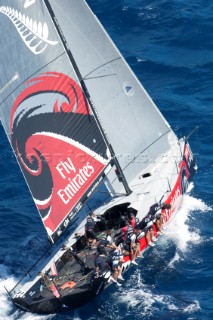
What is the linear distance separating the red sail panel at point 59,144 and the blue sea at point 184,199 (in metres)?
3.80

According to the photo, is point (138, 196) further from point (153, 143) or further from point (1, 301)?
point (1, 301)

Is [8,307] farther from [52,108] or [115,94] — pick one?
[115,94]

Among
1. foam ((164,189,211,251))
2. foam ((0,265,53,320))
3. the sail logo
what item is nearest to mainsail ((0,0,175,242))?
the sail logo

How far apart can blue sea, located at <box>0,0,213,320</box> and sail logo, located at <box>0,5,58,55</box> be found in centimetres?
895

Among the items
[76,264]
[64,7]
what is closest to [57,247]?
[76,264]

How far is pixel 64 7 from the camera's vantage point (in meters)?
33.3

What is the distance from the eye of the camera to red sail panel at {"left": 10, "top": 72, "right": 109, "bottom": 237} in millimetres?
32531

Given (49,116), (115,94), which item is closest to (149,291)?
(49,116)

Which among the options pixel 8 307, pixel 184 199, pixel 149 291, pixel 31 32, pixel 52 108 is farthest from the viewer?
pixel 184 199

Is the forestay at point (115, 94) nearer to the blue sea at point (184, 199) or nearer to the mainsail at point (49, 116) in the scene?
the mainsail at point (49, 116)

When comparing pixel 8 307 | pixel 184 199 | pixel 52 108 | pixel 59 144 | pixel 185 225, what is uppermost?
pixel 52 108

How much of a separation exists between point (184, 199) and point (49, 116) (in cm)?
845

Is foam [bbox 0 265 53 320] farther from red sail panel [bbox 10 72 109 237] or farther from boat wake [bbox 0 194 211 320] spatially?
red sail panel [bbox 10 72 109 237]

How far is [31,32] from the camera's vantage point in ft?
107
